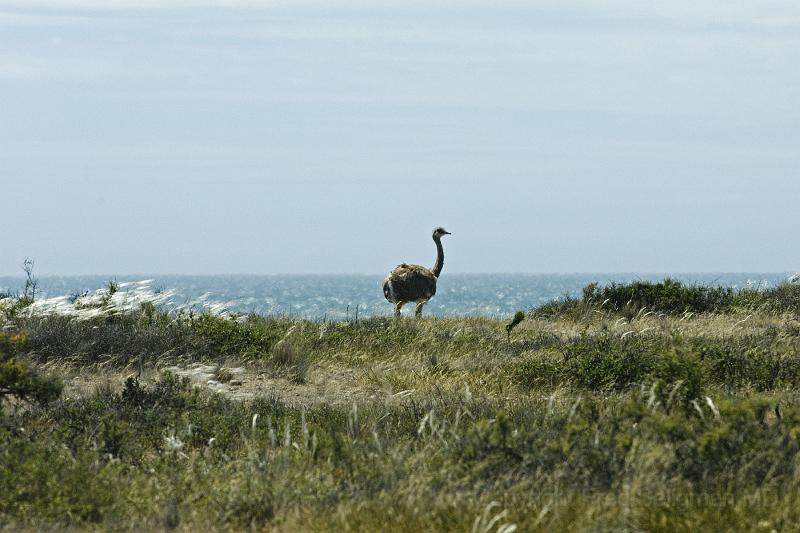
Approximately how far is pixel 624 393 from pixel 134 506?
5808mm

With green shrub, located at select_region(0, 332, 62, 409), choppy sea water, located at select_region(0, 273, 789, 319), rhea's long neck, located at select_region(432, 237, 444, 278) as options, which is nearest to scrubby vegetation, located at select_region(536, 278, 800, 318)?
choppy sea water, located at select_region(0, 273, 789, 319)

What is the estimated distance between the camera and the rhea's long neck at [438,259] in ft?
72.2

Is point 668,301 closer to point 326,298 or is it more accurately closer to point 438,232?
point 438,232

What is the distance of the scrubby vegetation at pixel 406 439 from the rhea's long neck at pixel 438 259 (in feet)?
26.9

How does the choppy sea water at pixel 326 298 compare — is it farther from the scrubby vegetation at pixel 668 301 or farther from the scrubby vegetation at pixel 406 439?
the scrubby vegetation at pixel 406 439

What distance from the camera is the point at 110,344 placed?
43.2ft

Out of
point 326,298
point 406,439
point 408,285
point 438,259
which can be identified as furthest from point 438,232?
point 326,298

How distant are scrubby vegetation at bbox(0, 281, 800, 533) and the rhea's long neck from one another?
8.19 m

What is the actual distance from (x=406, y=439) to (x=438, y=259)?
1437 cm

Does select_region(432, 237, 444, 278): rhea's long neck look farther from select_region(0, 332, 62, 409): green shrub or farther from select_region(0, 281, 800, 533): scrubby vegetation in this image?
select_region(0, 332, 62, 409): green shrub

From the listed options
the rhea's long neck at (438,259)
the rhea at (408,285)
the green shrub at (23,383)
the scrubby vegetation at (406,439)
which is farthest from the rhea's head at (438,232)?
the green shrub at (23,383)

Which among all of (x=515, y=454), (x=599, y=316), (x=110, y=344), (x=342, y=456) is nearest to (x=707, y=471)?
(x=515, y=454)

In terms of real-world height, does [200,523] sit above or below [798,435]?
below

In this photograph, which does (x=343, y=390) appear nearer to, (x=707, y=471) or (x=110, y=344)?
(x=110, y=344)
